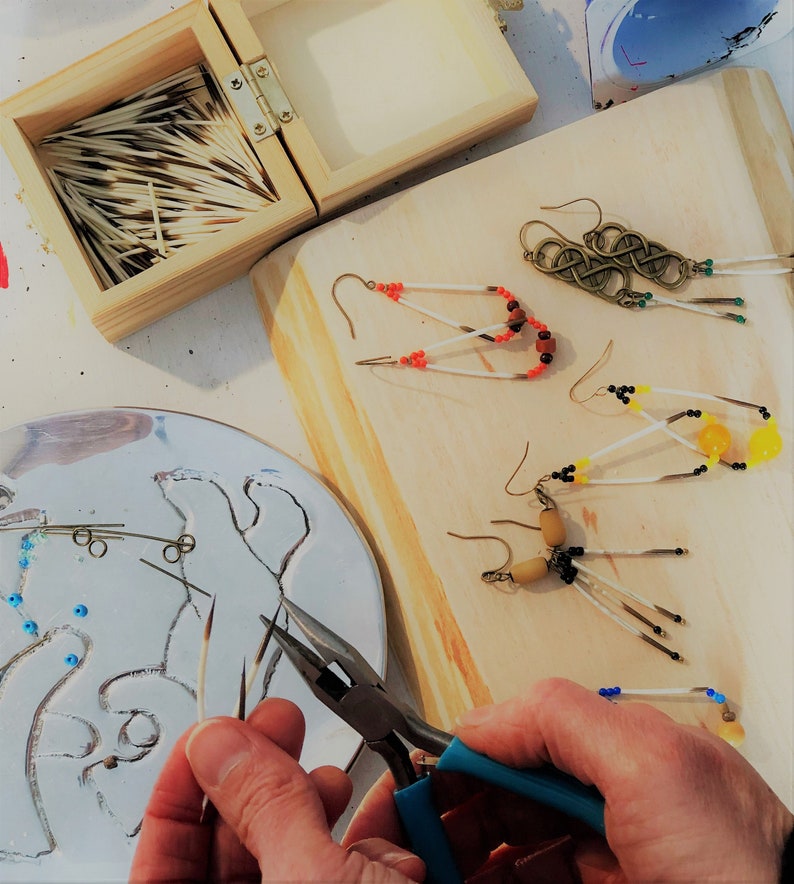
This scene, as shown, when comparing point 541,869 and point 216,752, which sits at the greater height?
point 216,752

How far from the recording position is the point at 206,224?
981 millimetres

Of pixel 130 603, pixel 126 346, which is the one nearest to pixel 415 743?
pixel 130 603

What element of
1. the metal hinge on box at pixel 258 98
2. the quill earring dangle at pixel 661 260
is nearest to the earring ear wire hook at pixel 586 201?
the quill earring dangle at pixel 661 260

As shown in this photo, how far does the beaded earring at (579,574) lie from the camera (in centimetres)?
94

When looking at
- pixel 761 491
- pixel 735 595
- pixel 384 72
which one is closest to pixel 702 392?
pixel 761 491

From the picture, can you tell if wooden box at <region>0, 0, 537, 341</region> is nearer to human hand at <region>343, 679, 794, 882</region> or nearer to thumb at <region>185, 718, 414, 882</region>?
thumb at <region>185, 718, 414, 882</region>

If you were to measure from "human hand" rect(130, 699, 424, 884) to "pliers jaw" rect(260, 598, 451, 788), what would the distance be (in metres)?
0.07

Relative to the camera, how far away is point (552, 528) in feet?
3.09

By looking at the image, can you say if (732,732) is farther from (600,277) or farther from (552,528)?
(600,277)

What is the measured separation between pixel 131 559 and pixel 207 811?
32 cm

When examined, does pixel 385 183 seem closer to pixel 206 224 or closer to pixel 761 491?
pixel 206 224

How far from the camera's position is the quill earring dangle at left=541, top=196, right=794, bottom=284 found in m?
0.99

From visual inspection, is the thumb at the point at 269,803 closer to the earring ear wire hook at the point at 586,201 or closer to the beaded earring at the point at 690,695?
the beaded earring at the point at 690,695

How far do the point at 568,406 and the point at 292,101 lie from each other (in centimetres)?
54
